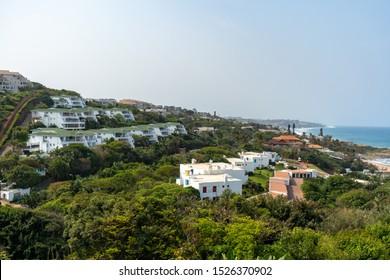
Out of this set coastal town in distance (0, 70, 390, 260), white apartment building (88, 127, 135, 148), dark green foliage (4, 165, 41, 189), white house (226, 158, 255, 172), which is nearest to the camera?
coastal town in distance (0, 70, 390, 260)

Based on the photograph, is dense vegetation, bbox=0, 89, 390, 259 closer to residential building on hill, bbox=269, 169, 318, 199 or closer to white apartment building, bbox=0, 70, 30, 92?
residential building on hill, bbox=269, 169, 318, 199

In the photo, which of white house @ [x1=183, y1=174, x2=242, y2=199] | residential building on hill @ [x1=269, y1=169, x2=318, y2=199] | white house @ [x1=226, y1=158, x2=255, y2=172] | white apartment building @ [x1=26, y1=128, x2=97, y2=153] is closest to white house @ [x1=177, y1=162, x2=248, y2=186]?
white house @ [x1=183, y1=174, x2=242, y2=199]

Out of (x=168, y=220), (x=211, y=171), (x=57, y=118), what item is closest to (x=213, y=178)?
(x=211, y=171)

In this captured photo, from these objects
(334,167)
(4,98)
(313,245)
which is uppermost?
(4,98)

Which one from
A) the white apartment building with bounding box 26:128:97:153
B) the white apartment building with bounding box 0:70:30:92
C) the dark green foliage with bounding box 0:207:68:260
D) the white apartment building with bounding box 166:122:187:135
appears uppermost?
the white apartment building with bounding box 0:70:30:92

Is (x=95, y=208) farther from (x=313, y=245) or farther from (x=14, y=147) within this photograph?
(x=14, y=147)

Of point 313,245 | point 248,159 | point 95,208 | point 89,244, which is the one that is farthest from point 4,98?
point 313,245

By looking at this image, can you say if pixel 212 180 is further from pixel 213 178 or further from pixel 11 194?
pixel 11 194
